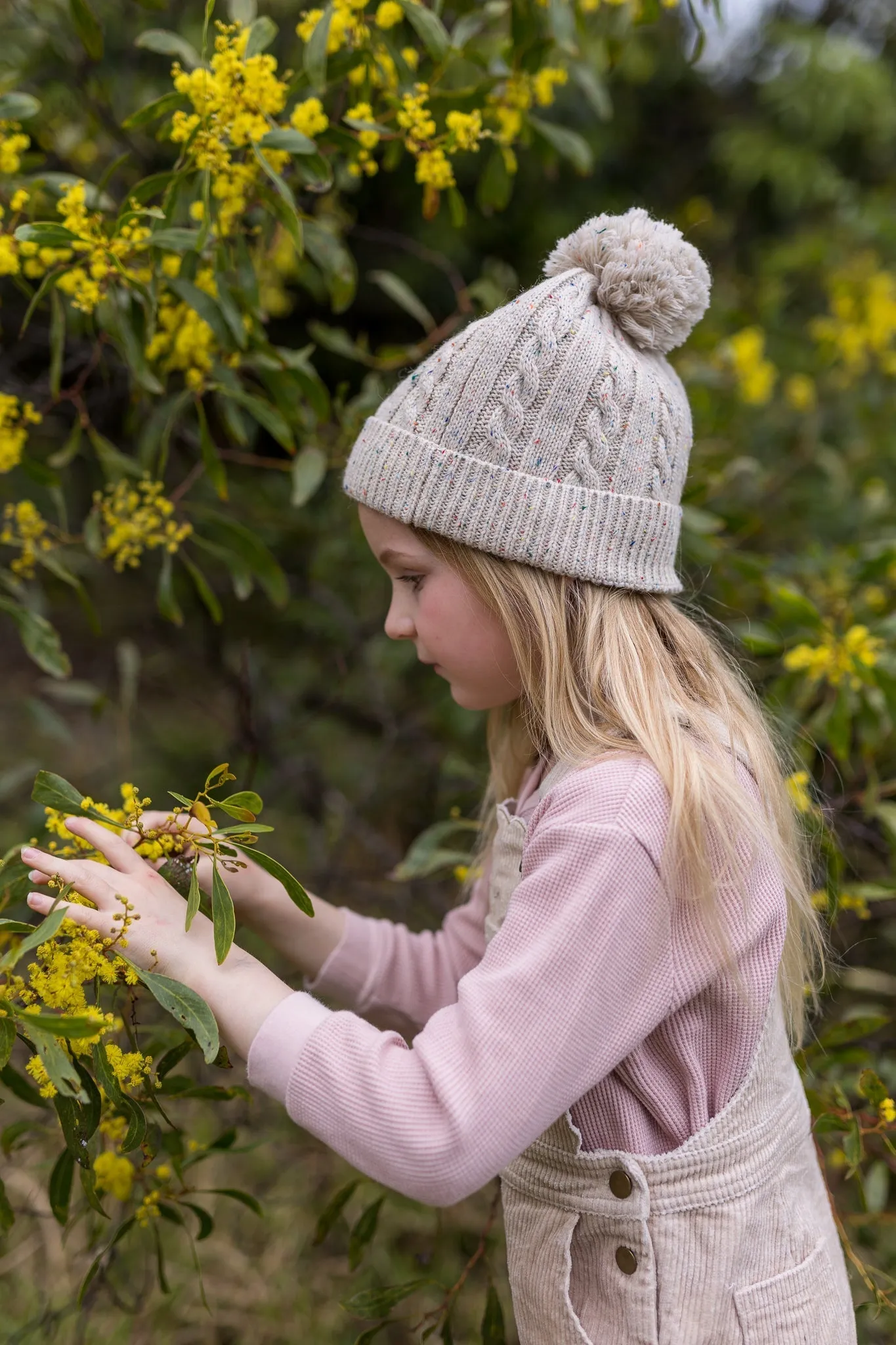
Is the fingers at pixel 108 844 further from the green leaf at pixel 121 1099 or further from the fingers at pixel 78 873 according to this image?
the green leaf at pixel 121 1099

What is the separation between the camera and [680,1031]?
111cm

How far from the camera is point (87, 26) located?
1.47 metres

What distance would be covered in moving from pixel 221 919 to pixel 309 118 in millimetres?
1070

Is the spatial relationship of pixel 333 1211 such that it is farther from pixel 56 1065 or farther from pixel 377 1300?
pixel 56 1065

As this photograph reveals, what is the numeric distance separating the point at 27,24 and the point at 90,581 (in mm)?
1679

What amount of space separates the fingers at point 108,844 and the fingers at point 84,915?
0.06 metres

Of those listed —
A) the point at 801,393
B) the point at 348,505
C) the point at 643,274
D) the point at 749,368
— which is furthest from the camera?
the point at 801,393

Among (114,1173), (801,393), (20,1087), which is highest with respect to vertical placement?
(801,393)

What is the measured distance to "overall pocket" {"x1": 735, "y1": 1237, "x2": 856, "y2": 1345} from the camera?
3.69 ft

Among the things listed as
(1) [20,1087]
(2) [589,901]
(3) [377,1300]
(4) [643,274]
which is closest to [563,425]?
(4) [643,274]

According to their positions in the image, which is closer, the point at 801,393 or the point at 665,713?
the point at 665,713

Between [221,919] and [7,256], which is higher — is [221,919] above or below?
below

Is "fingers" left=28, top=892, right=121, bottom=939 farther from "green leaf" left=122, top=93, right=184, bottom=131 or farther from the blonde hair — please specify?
"green leaf" left=122, top=93, right=184, bottom=131

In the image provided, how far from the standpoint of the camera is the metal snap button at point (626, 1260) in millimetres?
1097
